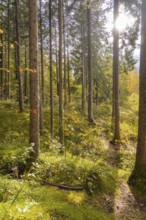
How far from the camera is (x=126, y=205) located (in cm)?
652

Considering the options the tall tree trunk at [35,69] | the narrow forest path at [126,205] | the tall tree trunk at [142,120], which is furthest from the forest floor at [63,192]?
the tall tree trunk at [35,69]

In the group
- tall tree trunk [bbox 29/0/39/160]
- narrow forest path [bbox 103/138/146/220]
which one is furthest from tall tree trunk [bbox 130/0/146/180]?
tall tree trunk [bbox 29/0/39/160]

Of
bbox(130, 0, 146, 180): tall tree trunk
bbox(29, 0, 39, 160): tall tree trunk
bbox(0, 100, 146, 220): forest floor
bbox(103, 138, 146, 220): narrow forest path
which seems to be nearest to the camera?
bbox(0, 100, 146, 220): forest floor

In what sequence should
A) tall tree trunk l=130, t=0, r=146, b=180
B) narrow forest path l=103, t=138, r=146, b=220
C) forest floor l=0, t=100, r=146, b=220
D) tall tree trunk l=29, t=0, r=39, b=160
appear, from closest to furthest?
forest floor l=0, t=100, r=146, b=220, narrow forest path l=103, t=138, r=146, b=220, tall tree trunk l=29, t=0, r=39, b=160, tall tree trunk l=130, t=0, r=146, b=180

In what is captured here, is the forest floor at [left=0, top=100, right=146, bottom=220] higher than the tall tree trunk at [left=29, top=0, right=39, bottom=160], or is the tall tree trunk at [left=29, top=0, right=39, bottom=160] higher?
the tall tree trunk at [left=29, top=0, right=39, bottom=160]

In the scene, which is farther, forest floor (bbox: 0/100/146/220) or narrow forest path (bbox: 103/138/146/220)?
narrow forest path (bbox: 103/138/146/220)

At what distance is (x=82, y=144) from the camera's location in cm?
1202

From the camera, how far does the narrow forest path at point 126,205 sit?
19.5 feet

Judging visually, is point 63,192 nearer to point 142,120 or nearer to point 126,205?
point 126,205

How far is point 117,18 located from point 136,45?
3.17 meters

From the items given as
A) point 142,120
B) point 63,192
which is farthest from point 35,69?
point 142,120

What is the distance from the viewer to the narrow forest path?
19.5 feet

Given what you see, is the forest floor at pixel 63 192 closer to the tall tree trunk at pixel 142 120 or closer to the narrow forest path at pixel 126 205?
the narrow forest path at pixel 126 205

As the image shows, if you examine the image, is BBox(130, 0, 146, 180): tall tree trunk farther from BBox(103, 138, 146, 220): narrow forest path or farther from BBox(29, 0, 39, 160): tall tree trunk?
BBox(29, 0, 39, 160): tall tree trunk
